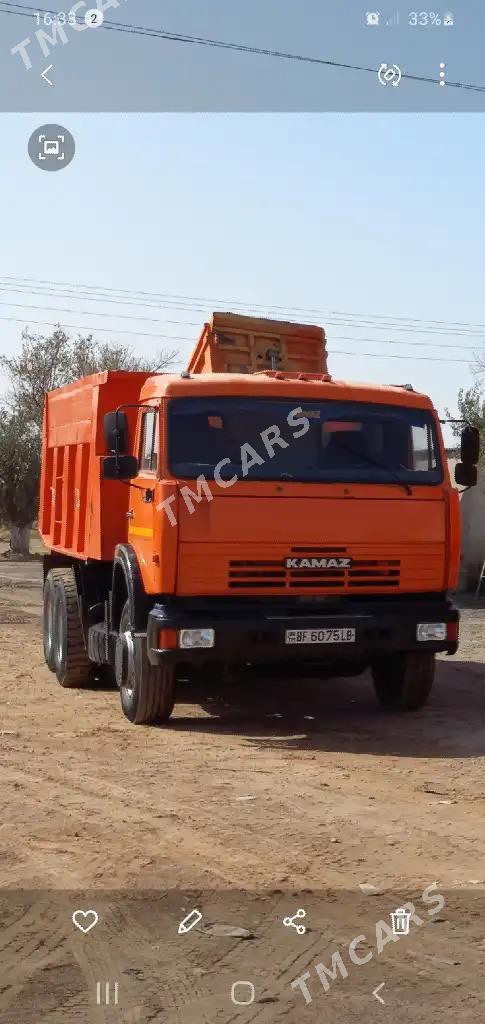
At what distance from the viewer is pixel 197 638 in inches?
355

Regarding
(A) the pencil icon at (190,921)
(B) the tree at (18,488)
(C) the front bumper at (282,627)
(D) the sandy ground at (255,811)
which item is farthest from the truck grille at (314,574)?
(B) the tree at (18,488)

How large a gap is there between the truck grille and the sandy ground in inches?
46.2

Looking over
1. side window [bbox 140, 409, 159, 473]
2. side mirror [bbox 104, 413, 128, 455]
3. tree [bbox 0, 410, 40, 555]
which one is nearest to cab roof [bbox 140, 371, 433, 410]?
side window [bbox 140, 409, 159, 473]

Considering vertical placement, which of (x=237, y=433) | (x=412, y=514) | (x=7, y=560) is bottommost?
(x=7, y=560)

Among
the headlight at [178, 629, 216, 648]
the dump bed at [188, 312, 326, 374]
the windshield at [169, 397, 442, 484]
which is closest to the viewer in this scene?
the headlight at [178, 629, 216, 648]

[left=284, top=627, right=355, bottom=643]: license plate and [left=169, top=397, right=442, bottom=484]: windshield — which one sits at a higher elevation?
[left=169, top=397, right=442, bottom=484]: windshield

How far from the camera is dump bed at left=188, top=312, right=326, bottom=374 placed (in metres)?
11.4

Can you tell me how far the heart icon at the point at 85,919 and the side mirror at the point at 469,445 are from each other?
593 cm

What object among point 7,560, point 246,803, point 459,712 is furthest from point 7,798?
point 7,560

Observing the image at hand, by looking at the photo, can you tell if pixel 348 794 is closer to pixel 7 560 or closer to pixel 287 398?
pixel 287 398

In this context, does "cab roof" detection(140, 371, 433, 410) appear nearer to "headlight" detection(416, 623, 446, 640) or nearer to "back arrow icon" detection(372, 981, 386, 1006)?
"headlight" detection(416, 623, 446, 640)

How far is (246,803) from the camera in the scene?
7.18 metres

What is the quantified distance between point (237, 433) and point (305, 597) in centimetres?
135

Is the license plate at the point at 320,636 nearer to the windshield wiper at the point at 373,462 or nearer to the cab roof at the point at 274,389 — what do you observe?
the windshield wiper at the point at 373,462
